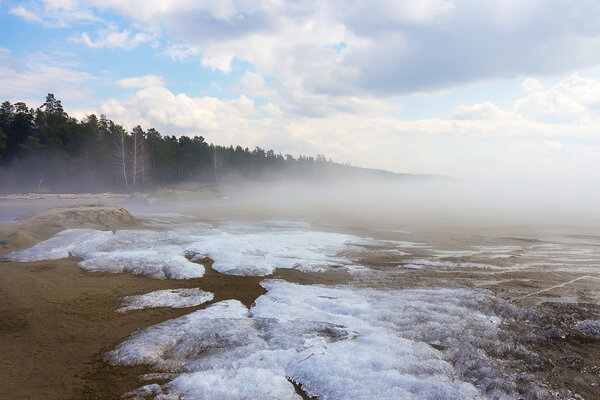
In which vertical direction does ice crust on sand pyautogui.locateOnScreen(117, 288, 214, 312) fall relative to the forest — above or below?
below

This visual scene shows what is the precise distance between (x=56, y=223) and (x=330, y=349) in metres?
18.5

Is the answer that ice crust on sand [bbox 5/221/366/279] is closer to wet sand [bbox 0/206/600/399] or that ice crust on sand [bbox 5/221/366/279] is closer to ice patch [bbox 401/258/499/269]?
wet sand [bbox 0/206/600/399]

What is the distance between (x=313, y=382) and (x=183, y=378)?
2146mm

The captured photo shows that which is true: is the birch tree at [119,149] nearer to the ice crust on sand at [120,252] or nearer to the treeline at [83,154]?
the treeline at [83,154]

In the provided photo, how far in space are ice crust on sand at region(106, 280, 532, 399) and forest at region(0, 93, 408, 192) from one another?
177ft

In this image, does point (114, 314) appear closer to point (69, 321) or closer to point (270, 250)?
point (69, 321)

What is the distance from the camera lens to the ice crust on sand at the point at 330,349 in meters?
5.52

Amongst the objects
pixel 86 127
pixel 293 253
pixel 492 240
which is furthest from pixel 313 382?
pixel 86 127

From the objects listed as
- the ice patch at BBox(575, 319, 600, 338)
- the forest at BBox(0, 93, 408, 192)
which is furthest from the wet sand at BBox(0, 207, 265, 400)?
the forest at BBox(0, 93, 408, 192)

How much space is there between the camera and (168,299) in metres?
9.49

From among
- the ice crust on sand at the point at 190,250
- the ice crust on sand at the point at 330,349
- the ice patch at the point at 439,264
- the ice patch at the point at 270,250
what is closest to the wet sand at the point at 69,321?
the ice crust on sand at the point at 330,349

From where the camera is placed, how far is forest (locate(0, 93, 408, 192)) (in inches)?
2066

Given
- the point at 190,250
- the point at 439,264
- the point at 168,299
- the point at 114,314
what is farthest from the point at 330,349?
the point at 190,250

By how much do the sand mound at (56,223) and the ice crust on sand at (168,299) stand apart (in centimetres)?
840
